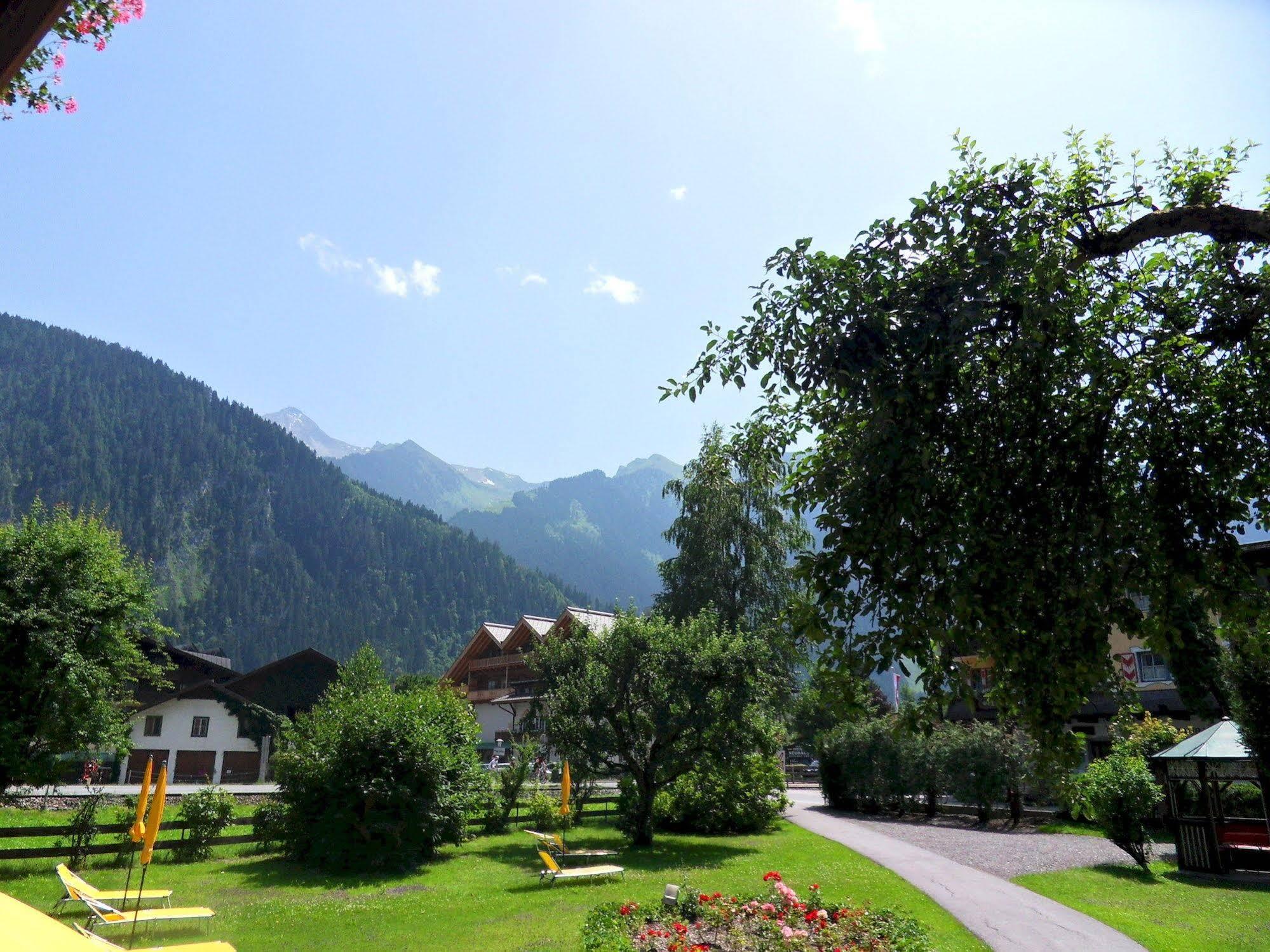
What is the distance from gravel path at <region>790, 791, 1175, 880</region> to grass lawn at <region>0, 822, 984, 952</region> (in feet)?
9.50

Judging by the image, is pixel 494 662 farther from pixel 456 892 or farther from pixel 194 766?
pixel 456 892

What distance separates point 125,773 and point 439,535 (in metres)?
155

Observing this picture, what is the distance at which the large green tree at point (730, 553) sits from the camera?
33125 mm

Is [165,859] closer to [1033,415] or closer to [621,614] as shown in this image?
[621,614]

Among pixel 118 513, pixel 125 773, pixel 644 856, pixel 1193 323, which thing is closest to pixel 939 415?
pixel 1193 323

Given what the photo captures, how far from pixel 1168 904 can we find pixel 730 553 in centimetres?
2133

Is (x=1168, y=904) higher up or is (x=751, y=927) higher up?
(x=751, y=927)

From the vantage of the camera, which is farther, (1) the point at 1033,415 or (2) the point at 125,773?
(2) the point at 125,773

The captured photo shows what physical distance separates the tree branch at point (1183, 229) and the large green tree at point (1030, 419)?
0.01m

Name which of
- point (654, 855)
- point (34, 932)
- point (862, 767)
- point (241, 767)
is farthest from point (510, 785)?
point (241, 767)

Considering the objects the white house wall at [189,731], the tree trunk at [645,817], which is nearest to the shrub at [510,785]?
the tree trunk at [645,817]

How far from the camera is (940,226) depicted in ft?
17.8

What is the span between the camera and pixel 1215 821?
18.1m

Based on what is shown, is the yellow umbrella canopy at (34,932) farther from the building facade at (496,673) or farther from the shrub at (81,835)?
the building facade at (496,673)
